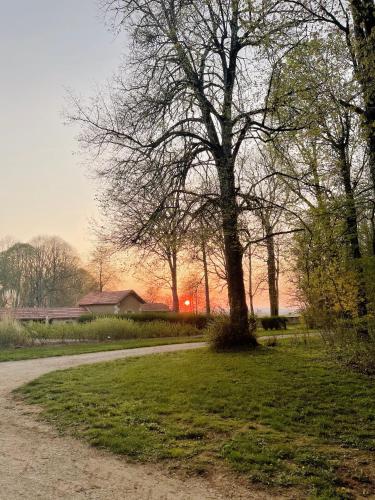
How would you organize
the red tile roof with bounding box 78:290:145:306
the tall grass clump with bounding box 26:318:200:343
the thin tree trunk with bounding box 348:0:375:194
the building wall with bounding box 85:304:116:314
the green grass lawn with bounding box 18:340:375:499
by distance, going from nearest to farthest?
the green grass lawn with bounding box 18:340:375:499
the thin tree trunk with bounding box 348:0:375:194
the tall grass clump with bounding box 26:318:200:343
the building wall with bounding box 85:304:116:314
the red tile roof with bounding box 78:290:145:306

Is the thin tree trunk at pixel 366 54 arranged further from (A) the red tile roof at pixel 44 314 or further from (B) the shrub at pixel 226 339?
(A) the red tile roof at pixel 44 314

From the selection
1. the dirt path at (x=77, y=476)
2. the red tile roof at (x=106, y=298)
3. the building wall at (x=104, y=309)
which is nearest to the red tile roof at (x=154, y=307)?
the red tile roof at (x=106, y=298)

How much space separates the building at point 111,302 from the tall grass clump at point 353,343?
34.8 meters

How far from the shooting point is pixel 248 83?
13.4m

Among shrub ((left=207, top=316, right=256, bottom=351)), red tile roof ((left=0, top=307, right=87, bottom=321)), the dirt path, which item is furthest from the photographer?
red tile roof ((left=0, top=307, right=87, bottom=321))

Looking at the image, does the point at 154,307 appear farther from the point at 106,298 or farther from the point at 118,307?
the point at 118,307

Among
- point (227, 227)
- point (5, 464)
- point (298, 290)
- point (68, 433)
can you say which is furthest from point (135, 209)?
point (5, 464)

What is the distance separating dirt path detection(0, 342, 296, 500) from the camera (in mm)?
4340

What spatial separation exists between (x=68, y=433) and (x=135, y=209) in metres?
7.57

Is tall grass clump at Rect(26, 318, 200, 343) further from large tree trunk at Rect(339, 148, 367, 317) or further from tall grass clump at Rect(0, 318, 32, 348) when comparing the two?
large tree trunk at Rect(339, 148, 367, 317)

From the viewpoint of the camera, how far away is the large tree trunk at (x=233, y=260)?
13266 millimetres

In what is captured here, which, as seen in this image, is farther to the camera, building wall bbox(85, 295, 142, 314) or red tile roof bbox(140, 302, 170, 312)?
red tile roof bbox(140, 302, 170, 312)

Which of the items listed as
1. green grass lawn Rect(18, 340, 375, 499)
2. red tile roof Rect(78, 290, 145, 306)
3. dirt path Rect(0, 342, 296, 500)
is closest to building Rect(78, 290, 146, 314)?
red tile roof Rect(78, 290, 145, 306)

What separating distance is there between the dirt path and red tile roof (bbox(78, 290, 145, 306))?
40.0m
